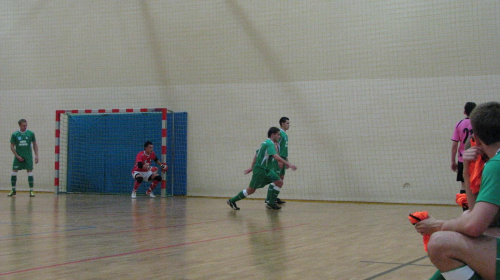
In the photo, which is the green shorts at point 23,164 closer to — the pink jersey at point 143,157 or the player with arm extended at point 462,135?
the pink jersey at point 143,157

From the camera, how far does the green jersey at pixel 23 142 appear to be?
560 inches

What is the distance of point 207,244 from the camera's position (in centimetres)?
632

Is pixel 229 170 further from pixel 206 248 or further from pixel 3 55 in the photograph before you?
pixel 206 248

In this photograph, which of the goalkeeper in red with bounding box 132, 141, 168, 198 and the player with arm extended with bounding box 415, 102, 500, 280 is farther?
the goalkeeper in red with bounding box 132, 141, 168, 198

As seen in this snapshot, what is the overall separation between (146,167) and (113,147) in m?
1.76

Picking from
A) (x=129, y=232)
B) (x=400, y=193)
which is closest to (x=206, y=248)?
(x=129, y=232)

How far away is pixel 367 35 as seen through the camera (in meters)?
13.8

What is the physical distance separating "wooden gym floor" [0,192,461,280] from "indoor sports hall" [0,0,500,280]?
0.23 meters

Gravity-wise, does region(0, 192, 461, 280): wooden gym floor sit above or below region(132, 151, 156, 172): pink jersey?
below

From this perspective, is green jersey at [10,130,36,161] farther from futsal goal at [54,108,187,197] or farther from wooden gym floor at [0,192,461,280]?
wooden gym floor at [0,192,461,280]

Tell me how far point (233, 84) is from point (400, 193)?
4.77 metres

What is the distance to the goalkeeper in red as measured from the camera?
14281 mm

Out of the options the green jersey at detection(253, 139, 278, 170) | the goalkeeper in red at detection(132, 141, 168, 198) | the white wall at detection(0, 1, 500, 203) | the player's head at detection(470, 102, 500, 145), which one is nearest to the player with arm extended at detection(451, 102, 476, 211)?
the green jersey at detection(253, 139, 278, 170)

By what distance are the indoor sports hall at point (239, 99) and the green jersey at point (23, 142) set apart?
4.34ft
